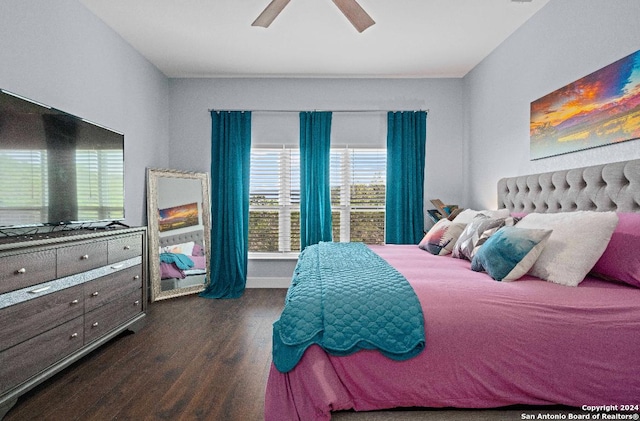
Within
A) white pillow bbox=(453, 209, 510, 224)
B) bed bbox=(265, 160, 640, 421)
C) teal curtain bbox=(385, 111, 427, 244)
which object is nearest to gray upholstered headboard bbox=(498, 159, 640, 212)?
white pillow bbox=(453, 209, 510, 224)

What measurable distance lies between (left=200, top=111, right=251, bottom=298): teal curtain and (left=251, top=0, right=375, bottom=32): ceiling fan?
2.23m

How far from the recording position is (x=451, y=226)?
3102mm

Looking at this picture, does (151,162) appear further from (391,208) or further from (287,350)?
(287,350)

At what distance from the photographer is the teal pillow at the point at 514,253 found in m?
1.91

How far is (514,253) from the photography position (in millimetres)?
1933

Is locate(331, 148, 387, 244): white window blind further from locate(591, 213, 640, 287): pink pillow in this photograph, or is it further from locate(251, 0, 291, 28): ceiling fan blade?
locate(591, 213, 640, 287): pink pillow

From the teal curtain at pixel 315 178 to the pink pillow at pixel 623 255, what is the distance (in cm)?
291

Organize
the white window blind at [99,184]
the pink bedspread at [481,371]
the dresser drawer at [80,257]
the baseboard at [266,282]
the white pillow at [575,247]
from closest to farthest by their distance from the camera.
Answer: the pink bedspread at [481,371] → the white pillow at [575,247] → the dresser drawer at [80,257] → the white window blind at [99,184] → the baseboard at [266,282]

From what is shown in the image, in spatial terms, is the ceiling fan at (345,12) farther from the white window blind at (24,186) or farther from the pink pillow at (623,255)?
the pink pillow at (623,255)

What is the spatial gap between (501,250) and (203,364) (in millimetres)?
1978

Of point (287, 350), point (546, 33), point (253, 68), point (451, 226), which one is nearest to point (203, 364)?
point (287, 350)

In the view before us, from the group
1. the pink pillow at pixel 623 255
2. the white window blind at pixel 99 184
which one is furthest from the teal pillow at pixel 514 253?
the white window blind at pixel 99 184

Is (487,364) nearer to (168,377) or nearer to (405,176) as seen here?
(168,377)

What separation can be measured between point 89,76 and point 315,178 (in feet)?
8.14
